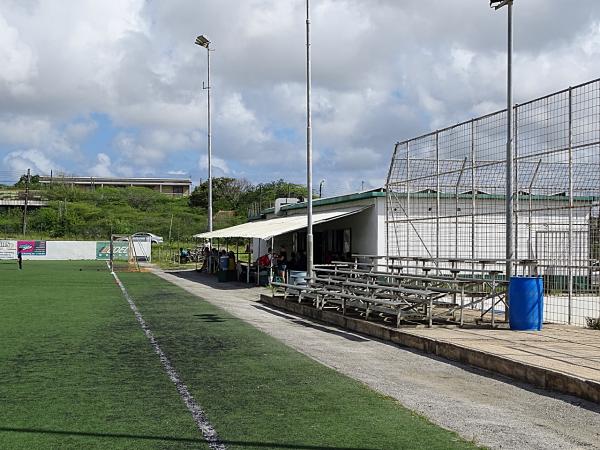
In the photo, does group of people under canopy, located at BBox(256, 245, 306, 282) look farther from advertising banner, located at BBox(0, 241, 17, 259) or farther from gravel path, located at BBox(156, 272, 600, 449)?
advertising banner, located at BBox(0, 241, 17, 259)

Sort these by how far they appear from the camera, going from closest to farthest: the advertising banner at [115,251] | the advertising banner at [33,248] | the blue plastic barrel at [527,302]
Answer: the blue plastic barrel at [527,302] < the advertising banner at [33,248] < the advertising banner at [115,251]

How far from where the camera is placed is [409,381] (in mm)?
9773

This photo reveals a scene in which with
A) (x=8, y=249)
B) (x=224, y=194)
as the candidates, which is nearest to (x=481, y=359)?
(x=8, y=249)

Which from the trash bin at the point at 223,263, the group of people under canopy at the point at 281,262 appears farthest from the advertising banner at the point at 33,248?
the group of people under canopy at the point at 281,262

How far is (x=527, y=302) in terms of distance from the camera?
44.5ft

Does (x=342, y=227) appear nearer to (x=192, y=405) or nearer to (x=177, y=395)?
(x=177, y=395)

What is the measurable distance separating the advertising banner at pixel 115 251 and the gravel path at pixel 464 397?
173 ft

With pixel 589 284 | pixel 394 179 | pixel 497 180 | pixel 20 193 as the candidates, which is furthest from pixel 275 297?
pixel 20 193

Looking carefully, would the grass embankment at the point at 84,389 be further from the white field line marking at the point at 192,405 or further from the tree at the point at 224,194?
the tree at the point at 224,194

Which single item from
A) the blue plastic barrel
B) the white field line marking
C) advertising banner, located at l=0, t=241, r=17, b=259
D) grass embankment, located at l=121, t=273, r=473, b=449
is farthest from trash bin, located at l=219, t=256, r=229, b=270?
advertising banner, located at l=0, t=241, r=17, b=259

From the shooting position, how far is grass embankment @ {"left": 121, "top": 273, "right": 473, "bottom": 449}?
21.7 feet

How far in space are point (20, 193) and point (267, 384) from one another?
4372 inches

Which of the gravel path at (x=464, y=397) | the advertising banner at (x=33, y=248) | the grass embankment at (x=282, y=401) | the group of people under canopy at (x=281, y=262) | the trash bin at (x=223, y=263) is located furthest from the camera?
the advertising banner at (x=33, y=248)

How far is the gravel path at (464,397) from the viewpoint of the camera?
6.91 meters
